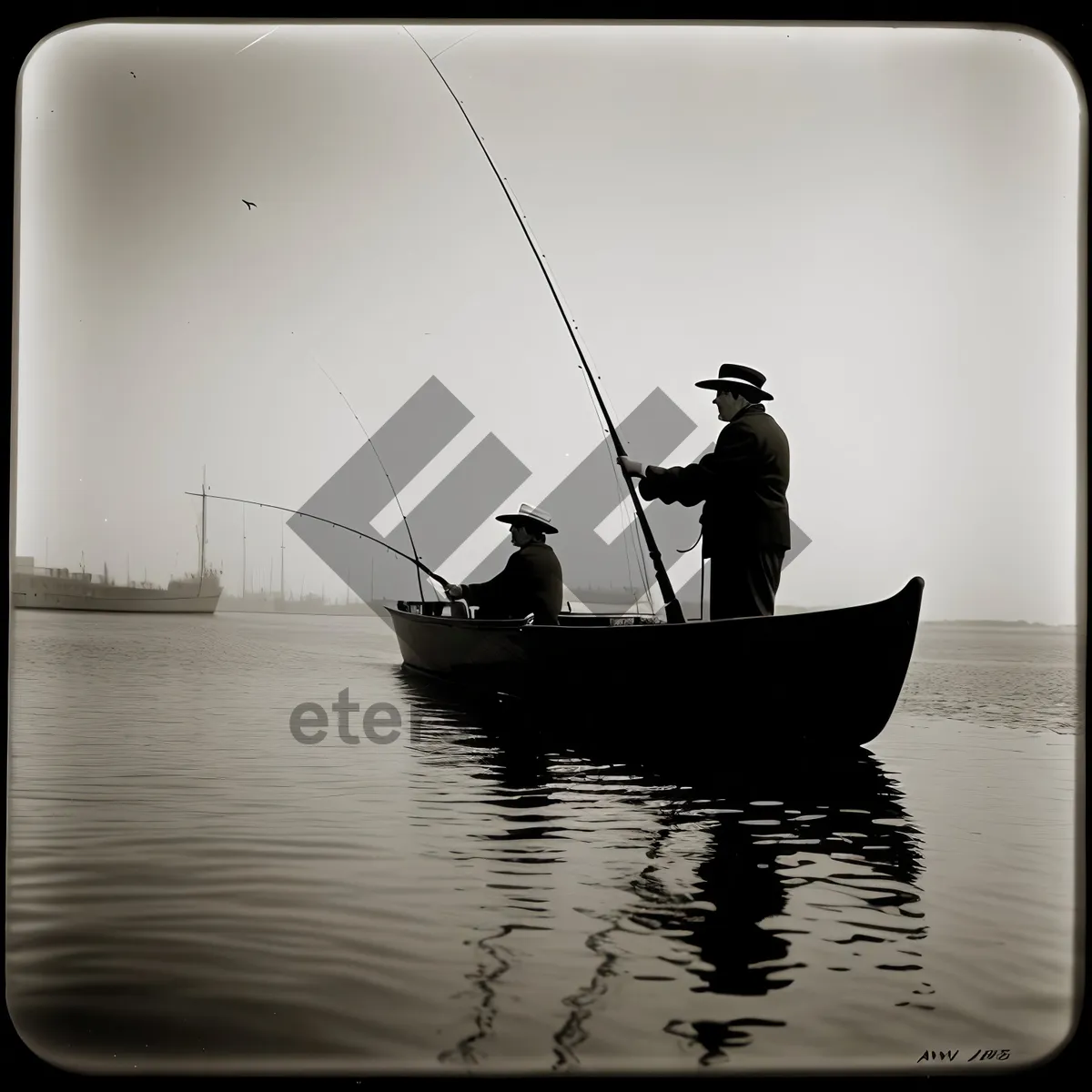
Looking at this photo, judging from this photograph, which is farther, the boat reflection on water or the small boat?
the small boat

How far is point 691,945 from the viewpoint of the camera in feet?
8.55

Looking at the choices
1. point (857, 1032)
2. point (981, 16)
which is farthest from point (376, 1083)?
point (981, 16)

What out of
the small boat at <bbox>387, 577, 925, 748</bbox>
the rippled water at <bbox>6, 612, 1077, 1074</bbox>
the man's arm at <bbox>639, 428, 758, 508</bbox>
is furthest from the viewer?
the small boat at <bbox>387, 577, 925, 748</bbox>

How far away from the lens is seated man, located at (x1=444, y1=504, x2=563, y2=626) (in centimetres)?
671

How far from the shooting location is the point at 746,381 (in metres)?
4.55

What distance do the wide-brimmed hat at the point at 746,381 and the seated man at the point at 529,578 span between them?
2491 mm

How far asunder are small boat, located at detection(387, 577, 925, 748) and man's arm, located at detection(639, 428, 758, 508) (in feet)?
2.03

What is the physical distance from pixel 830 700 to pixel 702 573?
87 centimetres

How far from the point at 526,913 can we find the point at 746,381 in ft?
8.75

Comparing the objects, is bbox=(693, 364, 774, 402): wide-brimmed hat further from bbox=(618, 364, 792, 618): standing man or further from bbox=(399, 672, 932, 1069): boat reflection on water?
bbox=(399, 672, 932, 1069): boat reflection on water

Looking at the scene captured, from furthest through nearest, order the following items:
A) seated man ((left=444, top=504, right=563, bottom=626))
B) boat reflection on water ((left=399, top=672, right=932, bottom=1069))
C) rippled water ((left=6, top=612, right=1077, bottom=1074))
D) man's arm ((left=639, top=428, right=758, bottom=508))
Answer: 1. seated man ((left=444, top=504, right=563, bottom=626))
2. man's arm ((left=639, top=428, right=758, bottom=508))
3. boat reflection on water ((left=399, top=672, right=932, bottom=1069))
4. rippled water ((left=6, top=612, right=1077, bottom=1074))
